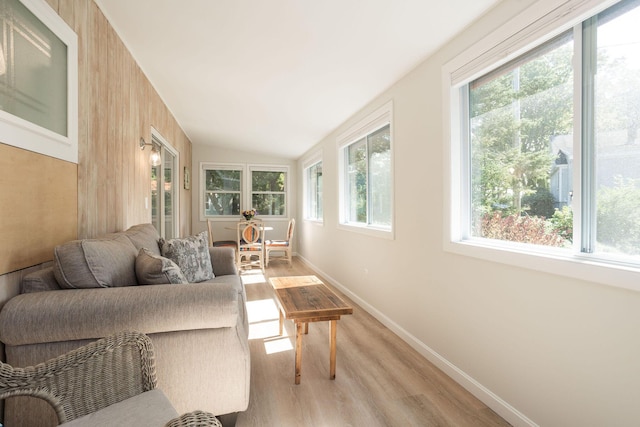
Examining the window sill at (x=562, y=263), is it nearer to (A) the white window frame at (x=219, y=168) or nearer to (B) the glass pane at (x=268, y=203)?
(B) the glass pane at (x=268, y=203)

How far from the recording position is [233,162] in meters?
7.04

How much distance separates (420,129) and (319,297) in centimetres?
152

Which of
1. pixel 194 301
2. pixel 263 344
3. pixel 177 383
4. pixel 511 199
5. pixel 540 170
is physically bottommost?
pixel 263 344

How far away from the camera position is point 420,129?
2453mm

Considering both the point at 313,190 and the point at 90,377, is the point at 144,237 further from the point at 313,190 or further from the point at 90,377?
the point at 313,190

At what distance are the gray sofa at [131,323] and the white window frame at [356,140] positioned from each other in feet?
6.21

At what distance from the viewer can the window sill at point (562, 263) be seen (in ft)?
3.93

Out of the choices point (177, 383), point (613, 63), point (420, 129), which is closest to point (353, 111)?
point (420, 129)

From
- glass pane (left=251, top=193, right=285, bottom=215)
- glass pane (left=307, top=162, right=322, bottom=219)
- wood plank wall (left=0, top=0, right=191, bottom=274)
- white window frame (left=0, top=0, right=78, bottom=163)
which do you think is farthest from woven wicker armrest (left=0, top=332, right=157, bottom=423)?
glass pane (left=251, top=193, right=285, bottom=215)

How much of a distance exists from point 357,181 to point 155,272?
A: 2888mm

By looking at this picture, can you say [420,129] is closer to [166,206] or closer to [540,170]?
[540,170]

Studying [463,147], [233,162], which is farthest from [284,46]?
[233,162]

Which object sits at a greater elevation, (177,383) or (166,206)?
(166,206)

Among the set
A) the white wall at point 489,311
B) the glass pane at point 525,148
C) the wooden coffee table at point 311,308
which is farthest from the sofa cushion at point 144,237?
the glass pane at point 525,148
